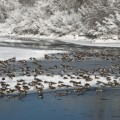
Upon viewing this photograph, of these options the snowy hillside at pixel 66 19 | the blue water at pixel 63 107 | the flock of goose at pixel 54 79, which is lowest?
the blue water at pixel 63 107

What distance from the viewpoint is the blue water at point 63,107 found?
731 inches

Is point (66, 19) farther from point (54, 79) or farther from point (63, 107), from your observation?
point (63, 107)

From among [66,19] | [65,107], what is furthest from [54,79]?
[66,19]

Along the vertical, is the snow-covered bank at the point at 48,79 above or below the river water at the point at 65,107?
above

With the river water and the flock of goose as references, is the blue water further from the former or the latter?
the flock of goose

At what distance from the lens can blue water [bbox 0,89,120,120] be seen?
61.0 feet

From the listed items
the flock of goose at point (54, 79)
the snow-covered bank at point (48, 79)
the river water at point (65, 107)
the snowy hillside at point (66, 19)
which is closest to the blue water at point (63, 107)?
the river water at point (65, 107)

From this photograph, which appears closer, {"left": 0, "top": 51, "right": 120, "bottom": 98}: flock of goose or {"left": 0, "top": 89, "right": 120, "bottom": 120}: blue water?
{"left": 0, "top": 89, "right": 120, "bottom": 120}: blue water

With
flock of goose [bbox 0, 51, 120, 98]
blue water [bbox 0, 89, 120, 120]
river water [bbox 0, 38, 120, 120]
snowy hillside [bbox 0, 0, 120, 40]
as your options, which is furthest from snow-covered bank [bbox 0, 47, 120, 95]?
snowy hillside [bbox 0, 0, 120, 40]

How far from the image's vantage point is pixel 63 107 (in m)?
20.1

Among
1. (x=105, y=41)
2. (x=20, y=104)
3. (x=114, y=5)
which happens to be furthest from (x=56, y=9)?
(x=20, y=104)

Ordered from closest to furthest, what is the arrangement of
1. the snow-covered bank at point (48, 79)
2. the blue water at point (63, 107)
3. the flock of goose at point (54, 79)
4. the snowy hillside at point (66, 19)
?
the blue water at point (63, 107), the flock of goose at point (54, 79), the snow-covered bank at point (48, 79), the snowy hillside at point (66, 19)

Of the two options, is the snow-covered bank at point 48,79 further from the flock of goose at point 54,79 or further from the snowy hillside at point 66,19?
the snowy hillside at point 66,19

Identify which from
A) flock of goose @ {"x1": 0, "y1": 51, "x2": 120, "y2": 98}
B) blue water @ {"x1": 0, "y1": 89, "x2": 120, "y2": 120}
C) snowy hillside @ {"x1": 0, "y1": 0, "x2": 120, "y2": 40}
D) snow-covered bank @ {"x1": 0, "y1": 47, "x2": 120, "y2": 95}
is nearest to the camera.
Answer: blue water @ {"x1": 0, "y1": 89, "x2": 120, "y2": 120}
